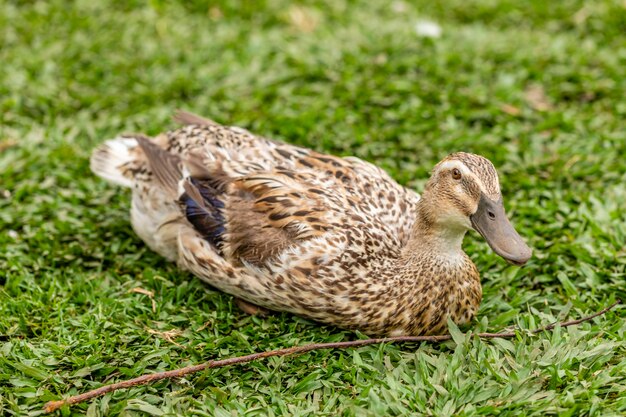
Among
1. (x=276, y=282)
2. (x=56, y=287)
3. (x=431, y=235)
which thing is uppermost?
(x=431, y=235)

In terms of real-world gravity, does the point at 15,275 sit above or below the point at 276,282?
below

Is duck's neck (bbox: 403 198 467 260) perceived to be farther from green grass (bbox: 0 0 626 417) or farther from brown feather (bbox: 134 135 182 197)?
brown feather (bbox: 134 135 182 197)

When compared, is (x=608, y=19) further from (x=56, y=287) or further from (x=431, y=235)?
(x=56, y=287)

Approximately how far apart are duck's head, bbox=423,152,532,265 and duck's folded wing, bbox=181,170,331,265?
0.67m

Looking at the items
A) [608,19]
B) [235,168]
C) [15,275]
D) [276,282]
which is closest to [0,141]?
[15,275]

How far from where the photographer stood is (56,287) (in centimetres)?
482

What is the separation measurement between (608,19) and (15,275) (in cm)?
622

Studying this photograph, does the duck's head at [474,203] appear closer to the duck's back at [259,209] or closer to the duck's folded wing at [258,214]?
the duck's back at [259,209]

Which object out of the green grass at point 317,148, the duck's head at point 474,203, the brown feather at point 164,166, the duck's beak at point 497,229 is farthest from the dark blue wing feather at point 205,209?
the duck's beak at point 497,229

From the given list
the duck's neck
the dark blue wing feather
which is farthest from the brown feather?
the duck's neck

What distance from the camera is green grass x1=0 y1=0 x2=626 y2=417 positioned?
3.97 m

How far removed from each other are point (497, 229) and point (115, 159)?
9.21 ft

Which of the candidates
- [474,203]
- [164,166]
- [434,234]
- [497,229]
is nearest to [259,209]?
[164,166]

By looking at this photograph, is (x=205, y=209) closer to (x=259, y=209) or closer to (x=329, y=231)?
(x=259, y=209)
